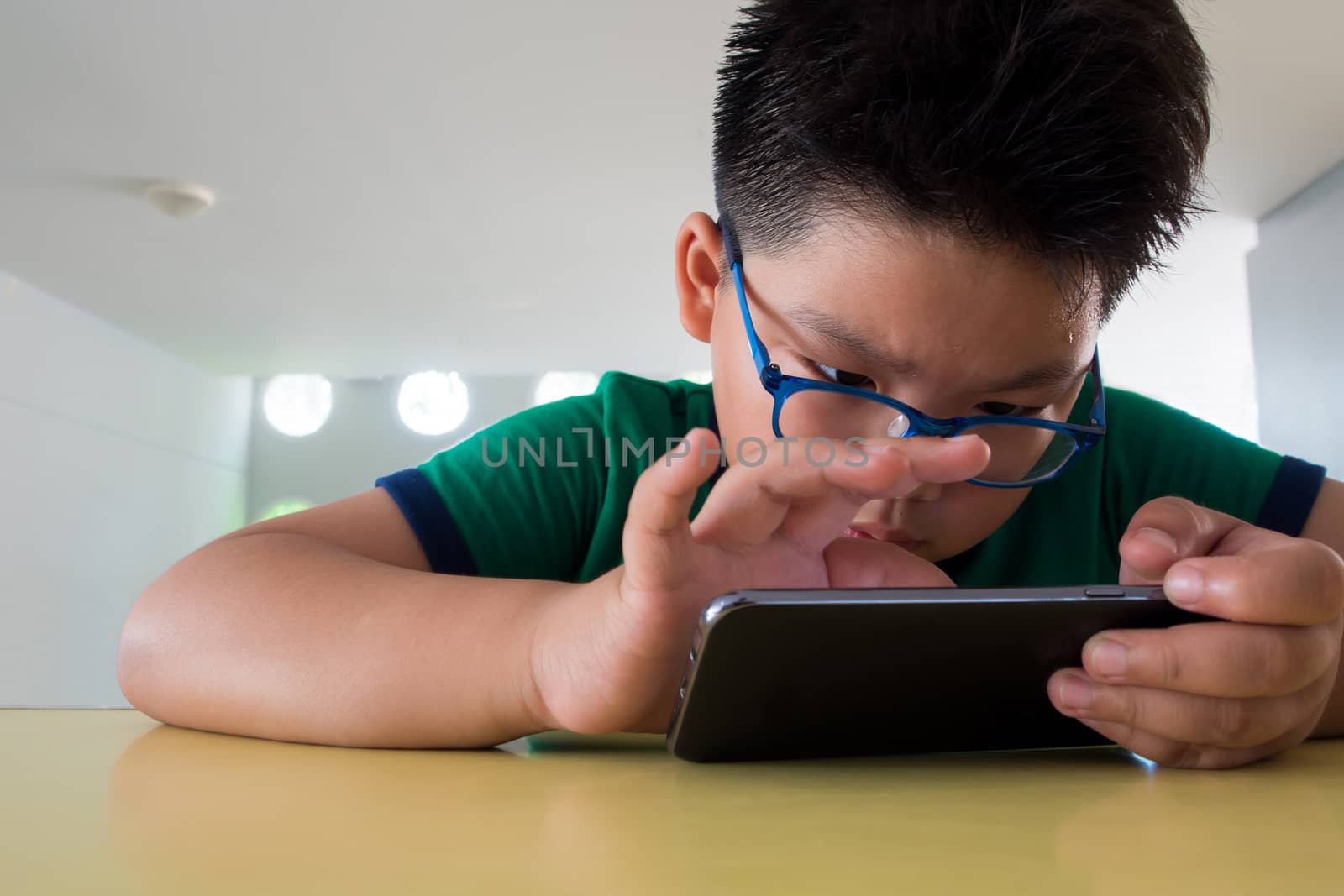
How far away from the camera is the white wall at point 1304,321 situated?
299 cm

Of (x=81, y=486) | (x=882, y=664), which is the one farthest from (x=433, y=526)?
(x=81, y=486)

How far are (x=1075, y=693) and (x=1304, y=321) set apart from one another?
3.28m

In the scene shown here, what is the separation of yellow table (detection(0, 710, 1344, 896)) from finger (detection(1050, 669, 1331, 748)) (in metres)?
0.02

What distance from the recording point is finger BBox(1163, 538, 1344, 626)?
45 centimetres

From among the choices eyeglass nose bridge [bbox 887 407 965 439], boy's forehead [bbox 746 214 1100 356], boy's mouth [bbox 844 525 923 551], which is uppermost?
boy's forehead [bbox 746 214 1100 356]

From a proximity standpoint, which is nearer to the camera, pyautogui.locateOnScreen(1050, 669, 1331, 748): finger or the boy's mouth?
pyautogui.locateOnScreen(1050, 669, 1331, 748): finger

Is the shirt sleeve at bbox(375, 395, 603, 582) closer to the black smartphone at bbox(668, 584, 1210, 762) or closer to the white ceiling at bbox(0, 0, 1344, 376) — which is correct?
the black smartphone at bbox(668, 584, 1210, 762)

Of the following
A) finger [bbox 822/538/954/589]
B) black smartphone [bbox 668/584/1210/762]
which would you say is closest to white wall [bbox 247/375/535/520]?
finger [bbox 822/538/954/589]

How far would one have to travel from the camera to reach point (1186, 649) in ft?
1.50

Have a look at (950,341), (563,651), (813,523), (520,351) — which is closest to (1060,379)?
(950,341)

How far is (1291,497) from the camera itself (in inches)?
36.4

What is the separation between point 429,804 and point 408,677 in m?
0.18

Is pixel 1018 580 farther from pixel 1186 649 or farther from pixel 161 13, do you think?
pixel 161 13

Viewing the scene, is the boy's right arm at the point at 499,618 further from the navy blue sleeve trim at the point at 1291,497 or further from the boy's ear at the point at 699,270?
the navy blue sleeve trim at the point at 1291,497
